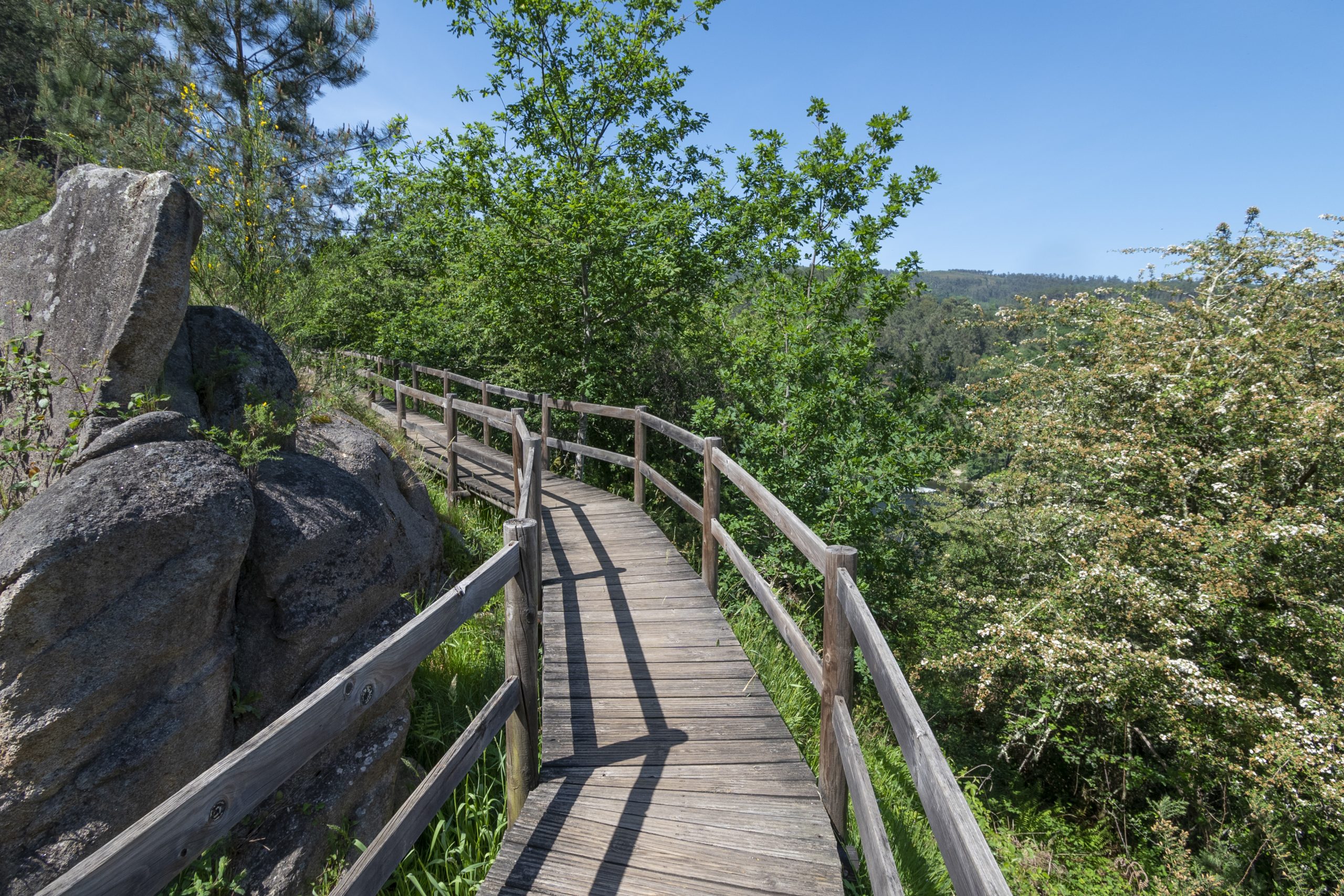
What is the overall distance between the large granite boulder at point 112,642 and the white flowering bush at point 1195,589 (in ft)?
19.9

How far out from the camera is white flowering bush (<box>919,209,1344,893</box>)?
546cm

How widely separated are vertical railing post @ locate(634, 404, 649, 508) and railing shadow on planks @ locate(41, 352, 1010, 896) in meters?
2.87

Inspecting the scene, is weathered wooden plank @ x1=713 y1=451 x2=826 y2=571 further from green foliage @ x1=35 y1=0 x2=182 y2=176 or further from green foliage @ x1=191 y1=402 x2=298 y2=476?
green foliage @ x1=35 y1=0 x2=182 y2=176

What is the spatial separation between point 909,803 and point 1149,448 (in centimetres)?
510

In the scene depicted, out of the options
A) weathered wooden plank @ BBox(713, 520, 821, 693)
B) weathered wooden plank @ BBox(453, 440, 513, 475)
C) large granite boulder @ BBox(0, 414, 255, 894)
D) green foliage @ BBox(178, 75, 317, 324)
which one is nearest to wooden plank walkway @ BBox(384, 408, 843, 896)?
weathered wooden plank @ BBox(713, 520, 821, 693)

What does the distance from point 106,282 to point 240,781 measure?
3.67m

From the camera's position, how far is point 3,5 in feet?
67.0

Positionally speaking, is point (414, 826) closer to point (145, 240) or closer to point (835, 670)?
point (835, 670)

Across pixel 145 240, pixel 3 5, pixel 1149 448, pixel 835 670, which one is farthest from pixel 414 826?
pixel 3 5

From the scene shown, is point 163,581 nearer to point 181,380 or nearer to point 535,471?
point 181,380

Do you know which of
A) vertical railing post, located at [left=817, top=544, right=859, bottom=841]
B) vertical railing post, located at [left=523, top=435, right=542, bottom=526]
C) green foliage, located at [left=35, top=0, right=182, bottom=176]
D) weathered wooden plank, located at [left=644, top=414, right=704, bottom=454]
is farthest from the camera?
green foliage, located at [left=35, top=0, right=182, bottom=176]

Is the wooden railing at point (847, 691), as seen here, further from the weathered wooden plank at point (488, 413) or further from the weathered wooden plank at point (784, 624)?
the weathered wooden plank at point (488, 413)

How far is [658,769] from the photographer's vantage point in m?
3.06

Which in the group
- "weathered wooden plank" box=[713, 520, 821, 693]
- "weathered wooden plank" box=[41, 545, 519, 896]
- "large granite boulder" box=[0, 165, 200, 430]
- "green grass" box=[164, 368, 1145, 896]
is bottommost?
"green grass" box=[164, 368, 1145, 896]
